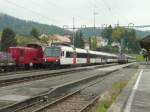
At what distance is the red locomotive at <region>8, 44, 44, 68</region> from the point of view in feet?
158

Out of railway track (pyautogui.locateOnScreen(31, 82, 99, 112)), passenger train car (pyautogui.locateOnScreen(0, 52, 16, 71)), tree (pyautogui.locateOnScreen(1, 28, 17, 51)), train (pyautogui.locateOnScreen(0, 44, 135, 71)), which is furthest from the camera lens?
tree (pyautogui.locateOnScreen(1, 28, 17, 51))

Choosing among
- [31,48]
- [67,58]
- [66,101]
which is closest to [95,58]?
[67,58]

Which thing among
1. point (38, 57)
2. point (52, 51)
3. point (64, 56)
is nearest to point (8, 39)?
point (64, 56)

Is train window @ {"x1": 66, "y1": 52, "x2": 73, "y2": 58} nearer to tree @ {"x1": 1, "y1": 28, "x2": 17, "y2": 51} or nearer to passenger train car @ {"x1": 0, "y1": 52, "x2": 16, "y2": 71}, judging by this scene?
passenger train car @ {"x1": 0, "y1": 52, "x2": 16, "y2": 71}

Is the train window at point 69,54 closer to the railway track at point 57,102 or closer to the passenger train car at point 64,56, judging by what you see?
the passenger train car at point 64,56

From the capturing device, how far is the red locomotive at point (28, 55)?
48156mm

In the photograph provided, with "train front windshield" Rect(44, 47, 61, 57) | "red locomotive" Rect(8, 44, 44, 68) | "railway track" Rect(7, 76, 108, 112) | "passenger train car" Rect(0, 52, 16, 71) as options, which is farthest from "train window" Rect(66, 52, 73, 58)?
"railway track" Rect(7, 76, 108, 112)

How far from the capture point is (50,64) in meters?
52.4

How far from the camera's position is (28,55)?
160ft

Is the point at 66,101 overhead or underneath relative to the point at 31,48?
underneath

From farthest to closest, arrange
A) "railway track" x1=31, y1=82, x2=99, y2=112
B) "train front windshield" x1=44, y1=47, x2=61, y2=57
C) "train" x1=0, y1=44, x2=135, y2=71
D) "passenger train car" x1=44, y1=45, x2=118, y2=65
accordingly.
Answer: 1. "train front windshield" x1=44, y1=47, x2=61, y2=57
2. "passenger train car" x1=44, y1=45, x2=118, y2=65
3. "train" x1=0, y1=44, x2=135, y2=71
4. "railway track" x1=31, y1=82, x2=99, y2=112

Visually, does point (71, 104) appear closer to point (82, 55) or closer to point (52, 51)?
point (52, 51)

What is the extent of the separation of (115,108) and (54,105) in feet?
10.0

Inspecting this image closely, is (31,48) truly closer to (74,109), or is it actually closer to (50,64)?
(50,64)
